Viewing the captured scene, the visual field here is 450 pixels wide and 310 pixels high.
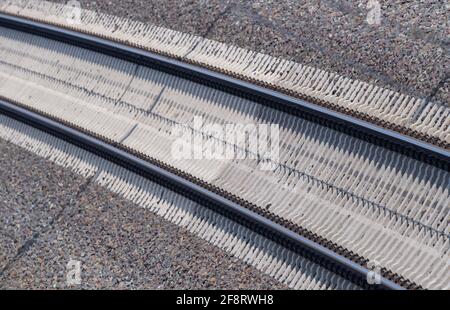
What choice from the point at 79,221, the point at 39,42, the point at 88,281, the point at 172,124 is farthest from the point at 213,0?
the point at 88,281

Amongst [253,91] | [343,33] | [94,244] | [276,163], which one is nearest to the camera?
[94,244]

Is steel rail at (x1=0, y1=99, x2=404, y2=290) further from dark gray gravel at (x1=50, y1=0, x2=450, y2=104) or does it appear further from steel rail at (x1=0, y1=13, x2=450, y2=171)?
dark gray gravel at (x1=50, y1=0, x2=450, y2=104)

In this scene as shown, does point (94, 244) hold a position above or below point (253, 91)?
below

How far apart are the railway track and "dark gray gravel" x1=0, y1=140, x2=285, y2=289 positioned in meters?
0.84

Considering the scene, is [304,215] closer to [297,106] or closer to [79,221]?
[297,106]

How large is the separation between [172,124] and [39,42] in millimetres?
5383

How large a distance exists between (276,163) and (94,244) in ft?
12.6

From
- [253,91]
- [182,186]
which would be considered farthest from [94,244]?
[253,91]

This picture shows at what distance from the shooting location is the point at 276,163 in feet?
43.1

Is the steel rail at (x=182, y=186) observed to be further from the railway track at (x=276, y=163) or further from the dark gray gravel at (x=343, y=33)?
the dark gray gravel at (x=343, y=33)

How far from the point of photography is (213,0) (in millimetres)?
15812

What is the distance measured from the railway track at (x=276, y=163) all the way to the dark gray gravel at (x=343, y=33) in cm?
122

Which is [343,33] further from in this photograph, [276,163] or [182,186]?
[182,186]

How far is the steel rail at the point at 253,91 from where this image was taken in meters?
11.8
